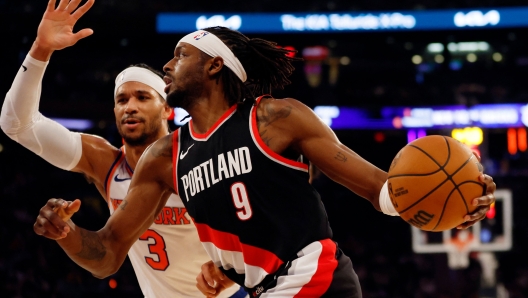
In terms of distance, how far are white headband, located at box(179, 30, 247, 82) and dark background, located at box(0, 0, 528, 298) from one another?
804 cm

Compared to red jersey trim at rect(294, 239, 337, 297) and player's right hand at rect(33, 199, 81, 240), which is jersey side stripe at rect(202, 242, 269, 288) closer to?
red jersey trim at rect(294, 239, 337, 297)

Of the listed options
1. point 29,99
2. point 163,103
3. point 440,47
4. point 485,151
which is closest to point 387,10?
point 440,47

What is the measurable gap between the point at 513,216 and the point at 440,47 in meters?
3.51

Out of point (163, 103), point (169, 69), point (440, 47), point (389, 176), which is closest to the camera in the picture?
point (389, 176)

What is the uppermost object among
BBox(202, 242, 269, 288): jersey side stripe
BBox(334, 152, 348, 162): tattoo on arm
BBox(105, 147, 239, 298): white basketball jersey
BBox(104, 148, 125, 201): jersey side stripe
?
BBox(334, 152, 348, 162): tattoo on arm

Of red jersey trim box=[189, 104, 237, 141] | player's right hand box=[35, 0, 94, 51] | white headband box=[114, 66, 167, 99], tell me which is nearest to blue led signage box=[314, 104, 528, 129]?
white headband box=[114, 66, 167, 99]

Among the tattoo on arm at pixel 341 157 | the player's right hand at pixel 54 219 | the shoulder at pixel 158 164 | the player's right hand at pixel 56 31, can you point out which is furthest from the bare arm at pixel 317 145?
the player's right hand at pixel 56 31

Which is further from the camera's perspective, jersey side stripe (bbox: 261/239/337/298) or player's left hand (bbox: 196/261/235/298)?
player's left hand (bbox: 196/261/235/298)

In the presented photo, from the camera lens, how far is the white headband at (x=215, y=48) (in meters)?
3.26

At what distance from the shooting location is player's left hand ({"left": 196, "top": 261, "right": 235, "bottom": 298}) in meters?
3.24

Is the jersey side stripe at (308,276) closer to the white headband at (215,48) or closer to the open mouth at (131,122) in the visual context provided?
the white headband at (215,48)

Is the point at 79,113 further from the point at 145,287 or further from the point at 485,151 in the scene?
the point at 145,287

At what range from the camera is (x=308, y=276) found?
111 inches

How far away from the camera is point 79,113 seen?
11883 millimetres
